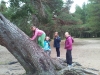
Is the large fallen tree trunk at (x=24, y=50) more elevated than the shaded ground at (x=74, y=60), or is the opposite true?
the large fallen tree trunk at (x=24, y=50)

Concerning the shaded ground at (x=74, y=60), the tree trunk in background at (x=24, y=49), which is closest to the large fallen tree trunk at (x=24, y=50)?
the tree trunk in background at (x=24, y=49)

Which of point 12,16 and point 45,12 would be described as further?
point 45,12

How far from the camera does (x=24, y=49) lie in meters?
6.60

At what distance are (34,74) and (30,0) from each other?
39.8 ft

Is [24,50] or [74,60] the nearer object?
[24,50]

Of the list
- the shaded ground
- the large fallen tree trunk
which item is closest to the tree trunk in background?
the large fallen tree trunk

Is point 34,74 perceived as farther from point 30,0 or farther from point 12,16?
point 30,0

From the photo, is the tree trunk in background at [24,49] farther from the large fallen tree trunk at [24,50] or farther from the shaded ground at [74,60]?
→ the shaded ground at [74,60]

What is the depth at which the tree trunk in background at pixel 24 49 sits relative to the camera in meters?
6.48

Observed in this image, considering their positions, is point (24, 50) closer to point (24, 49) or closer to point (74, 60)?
point (24, 49)

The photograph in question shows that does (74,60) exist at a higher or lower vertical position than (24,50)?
lower

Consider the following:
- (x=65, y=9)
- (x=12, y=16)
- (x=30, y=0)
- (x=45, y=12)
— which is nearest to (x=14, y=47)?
(x=12, y=16)

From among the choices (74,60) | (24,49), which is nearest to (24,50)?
(24,49)

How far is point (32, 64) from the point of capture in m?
6.76
